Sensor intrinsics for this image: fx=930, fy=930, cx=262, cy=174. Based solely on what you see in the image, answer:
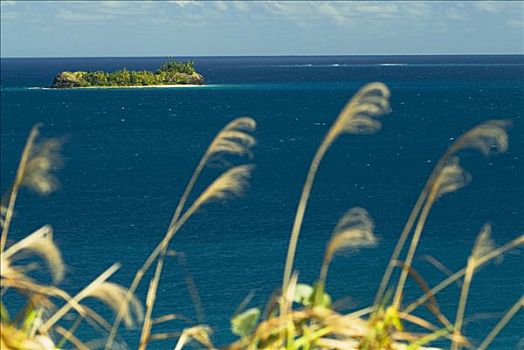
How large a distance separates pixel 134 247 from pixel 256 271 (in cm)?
848

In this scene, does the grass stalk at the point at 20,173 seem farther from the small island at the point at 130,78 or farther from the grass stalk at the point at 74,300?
the small island at the point at 130,78

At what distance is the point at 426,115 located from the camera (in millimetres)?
112562

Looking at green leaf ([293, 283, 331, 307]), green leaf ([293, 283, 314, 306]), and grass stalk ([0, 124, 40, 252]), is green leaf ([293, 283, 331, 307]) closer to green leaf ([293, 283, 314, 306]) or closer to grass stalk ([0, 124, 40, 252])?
green leaf ([293, 283, 314, 306])

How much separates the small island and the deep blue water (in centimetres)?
4307

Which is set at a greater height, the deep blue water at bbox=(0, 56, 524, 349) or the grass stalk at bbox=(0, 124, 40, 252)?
the grass stalk at bbox=(0, 124, 40, 252)

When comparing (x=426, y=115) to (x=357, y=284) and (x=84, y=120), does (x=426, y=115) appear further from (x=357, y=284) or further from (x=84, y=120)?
(x=357, y=284)

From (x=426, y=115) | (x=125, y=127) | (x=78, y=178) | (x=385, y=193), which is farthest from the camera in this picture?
(x=426, y=115)

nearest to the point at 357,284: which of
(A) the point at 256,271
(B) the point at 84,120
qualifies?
(A) the point at 256,271

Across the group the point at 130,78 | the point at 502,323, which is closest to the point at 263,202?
the point at 502,323

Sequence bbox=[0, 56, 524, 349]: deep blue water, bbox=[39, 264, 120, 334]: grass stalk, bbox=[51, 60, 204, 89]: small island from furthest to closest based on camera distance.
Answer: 1. bbox=[51, 60, 204, 89]: small island
2. bbox=[0, 56, 524, 349]: deep blue water
3. bbox=[39, 264, 120, 334]: grass stalk

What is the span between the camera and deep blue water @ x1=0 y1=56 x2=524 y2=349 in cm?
3572

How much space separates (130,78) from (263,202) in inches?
4623

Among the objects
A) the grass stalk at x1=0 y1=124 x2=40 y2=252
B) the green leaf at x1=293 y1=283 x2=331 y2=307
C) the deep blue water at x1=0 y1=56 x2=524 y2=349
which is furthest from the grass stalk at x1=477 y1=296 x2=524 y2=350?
the grass stalk at x1=0 y1=124 x2=40 y2=252

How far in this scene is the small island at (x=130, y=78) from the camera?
542 feet
